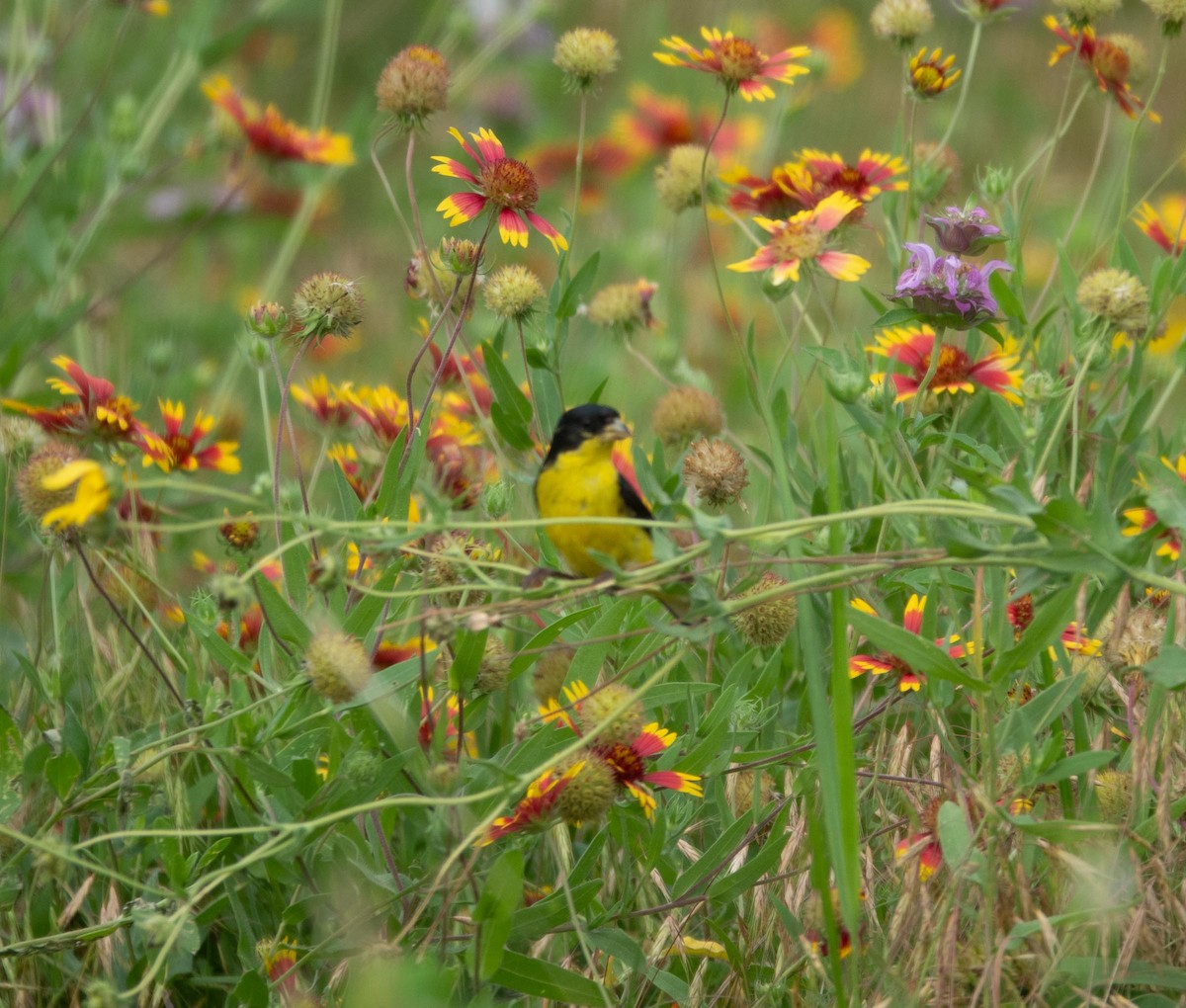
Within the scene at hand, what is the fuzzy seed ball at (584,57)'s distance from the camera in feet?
7.65

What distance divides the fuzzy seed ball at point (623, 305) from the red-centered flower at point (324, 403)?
1.55ft

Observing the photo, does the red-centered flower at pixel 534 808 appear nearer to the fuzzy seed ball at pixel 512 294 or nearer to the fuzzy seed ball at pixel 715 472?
the fuzzy seed ball at pixel 715 472

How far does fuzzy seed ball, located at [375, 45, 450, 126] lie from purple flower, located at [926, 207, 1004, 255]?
0.78 m

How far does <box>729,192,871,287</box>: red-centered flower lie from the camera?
68.3 inches

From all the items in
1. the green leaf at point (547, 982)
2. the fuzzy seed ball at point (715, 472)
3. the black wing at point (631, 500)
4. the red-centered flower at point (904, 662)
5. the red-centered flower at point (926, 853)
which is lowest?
the green leaf at point (547, 982)

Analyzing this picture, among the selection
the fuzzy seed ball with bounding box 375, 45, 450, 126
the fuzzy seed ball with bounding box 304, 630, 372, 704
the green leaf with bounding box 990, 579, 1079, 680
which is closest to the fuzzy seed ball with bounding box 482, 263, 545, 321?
the fuzzy seed ball with bounding box 375, 45, 450, 126

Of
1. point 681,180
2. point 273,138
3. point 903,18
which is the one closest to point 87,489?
point 681,180

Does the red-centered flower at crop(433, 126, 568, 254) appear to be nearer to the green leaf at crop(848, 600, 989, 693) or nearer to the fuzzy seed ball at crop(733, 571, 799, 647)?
the fuzzy seed ball at crop(733, 571, 799, 647)

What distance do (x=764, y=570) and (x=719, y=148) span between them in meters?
3.11

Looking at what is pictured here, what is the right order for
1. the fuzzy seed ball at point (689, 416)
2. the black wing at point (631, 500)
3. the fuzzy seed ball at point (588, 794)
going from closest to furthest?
the fuzzy seed ball at point (588, 794), the black wing at point (631, 500), the fuzzy seed ball at point (689, 416)

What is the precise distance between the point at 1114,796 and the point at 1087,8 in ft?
4.36

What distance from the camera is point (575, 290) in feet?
7.32

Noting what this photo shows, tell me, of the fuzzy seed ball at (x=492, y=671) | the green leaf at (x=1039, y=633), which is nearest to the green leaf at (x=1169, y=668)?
the green leaf at (x=1039, y=633)

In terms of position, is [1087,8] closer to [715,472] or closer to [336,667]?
[715,472]
